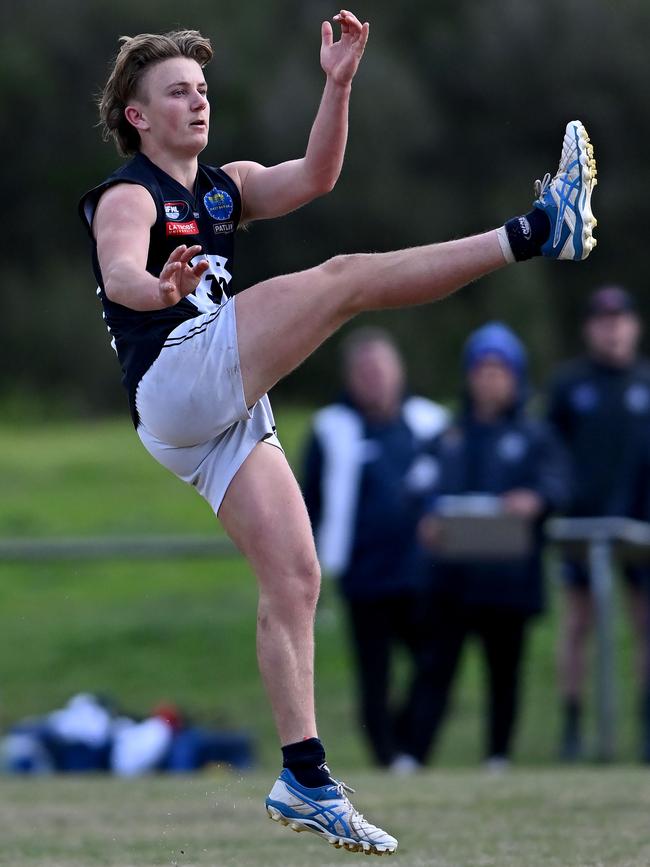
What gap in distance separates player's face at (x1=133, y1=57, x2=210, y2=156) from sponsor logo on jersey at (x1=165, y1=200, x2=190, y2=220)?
0.65 ft

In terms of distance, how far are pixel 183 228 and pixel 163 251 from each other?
92 millimetres

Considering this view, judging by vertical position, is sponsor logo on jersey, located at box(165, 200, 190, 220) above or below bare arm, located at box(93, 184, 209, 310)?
above

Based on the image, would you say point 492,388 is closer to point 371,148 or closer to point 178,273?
point 178,273

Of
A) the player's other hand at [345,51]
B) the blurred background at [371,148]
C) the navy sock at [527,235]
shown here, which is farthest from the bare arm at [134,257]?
the blurred background at [371,148]

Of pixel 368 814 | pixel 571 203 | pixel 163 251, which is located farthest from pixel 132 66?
pixel 368 814

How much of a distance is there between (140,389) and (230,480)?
37cm

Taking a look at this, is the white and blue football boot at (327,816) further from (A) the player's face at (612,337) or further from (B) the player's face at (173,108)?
(A) the player's face at (612,337)

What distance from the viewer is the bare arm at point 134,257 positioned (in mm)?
4215

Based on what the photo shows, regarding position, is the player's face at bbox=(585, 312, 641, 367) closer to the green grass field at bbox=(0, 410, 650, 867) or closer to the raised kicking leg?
the green grass field at bbox=(0, 410, 650, 867)

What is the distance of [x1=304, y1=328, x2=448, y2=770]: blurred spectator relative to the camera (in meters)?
9.23

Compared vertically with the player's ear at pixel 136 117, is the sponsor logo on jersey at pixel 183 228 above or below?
below

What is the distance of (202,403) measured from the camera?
15.3 ft

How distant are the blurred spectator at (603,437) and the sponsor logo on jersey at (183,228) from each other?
5086mm

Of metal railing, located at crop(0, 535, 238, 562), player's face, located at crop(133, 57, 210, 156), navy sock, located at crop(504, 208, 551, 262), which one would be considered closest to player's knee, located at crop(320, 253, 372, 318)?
navy sock, located at crop(504, 208, 551, 262)
